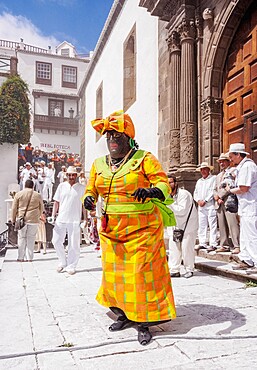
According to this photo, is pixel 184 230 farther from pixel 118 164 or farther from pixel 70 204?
pixel 118 164

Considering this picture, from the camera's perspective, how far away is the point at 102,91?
20.7 meters

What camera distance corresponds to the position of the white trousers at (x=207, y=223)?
6.83 metres

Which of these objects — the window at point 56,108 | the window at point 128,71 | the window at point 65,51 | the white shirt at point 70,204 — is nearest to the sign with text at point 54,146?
the window at point 56,108

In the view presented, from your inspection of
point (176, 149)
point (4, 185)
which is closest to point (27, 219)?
point (176, 149)

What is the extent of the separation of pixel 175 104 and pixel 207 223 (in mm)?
3321

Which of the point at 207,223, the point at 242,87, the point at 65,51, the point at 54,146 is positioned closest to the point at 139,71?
the point at 242,87

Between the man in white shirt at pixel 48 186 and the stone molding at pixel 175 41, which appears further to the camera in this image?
the man in white shirt at pixel 48 186

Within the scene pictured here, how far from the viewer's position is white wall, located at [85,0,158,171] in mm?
12062

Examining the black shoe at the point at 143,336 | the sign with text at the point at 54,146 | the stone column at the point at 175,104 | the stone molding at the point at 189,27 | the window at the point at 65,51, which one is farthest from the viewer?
the window at the point at 65,51

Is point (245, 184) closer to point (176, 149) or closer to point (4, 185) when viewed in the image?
point (176, 149)

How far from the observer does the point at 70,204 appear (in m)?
6.66

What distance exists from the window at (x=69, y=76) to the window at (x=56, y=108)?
195cm

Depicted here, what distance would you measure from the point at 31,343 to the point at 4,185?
18.1 m

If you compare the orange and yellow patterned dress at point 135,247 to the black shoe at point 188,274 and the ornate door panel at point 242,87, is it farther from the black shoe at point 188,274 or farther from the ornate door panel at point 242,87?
the ornate door panel at point 242,87
